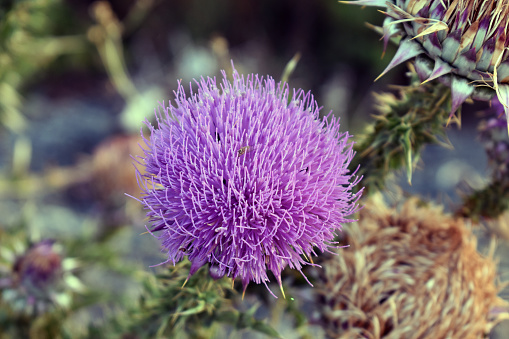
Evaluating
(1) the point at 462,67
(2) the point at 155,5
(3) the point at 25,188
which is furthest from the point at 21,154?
(1) the point at 462,67

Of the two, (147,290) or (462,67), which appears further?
(147,290)

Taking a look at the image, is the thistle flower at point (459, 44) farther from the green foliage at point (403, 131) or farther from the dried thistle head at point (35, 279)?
the dried thistle head at point (35, 279)

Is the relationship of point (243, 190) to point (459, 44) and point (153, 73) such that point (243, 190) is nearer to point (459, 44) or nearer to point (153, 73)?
point (459, 44)

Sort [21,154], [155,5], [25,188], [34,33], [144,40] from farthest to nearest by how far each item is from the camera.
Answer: [144,40]
[155,5]
[34,33]
[21,154]
[25,188]

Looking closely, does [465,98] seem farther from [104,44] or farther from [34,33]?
[34,33]

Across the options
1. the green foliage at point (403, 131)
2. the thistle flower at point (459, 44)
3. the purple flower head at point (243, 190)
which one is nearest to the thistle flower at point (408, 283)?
the green foliage at point (403, 131)

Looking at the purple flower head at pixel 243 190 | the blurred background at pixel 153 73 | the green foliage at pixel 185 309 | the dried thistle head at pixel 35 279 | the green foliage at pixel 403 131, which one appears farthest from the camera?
the blurred background at pixel 153 73
